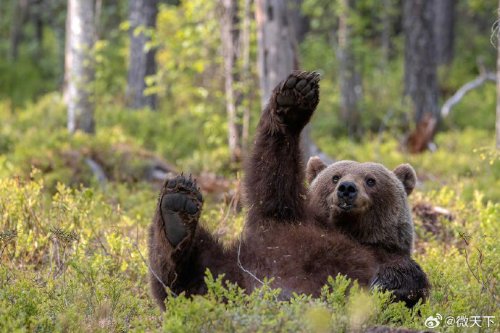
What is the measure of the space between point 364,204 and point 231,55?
7.99m

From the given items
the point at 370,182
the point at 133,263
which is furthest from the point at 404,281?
the point at 133,263

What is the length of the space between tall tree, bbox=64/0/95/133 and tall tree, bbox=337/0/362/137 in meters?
6.77

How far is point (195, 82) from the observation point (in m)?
15.3

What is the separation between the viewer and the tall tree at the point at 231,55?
13055 mm

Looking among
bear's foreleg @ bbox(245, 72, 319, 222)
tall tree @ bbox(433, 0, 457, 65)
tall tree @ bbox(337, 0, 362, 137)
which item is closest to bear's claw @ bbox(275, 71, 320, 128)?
bear's foreleg @ bbox(245, 72, 319, 222)

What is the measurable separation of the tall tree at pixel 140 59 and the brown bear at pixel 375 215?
13444mm

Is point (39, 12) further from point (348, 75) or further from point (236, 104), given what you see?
point (236, 104)

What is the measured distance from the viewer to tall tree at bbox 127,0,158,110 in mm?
19188

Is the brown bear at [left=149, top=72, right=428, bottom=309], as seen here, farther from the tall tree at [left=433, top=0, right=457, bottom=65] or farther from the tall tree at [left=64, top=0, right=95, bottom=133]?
the tall tree at [left=433, top=0, right=457, bottom=65]

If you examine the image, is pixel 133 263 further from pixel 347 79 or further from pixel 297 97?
pixel 347 79

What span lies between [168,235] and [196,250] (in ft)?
1.03

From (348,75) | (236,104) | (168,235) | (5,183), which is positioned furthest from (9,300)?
(348,75)

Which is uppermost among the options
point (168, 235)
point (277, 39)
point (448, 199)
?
point (277, 39)

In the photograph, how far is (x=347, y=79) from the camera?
18.8 metres
